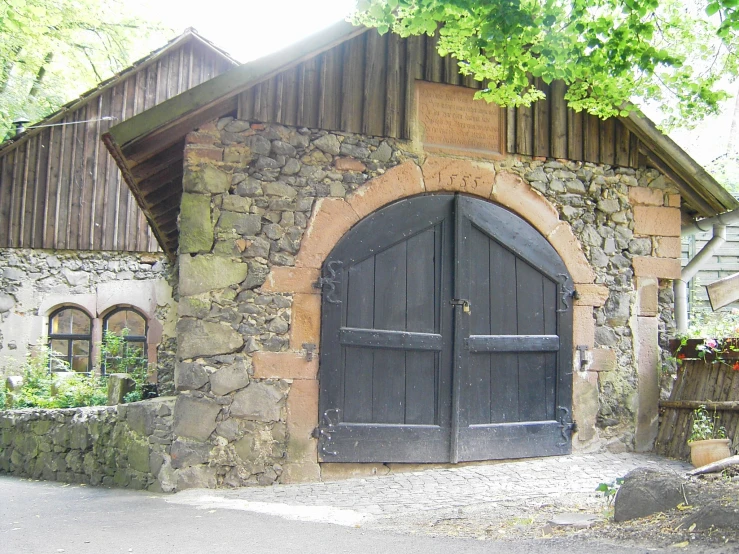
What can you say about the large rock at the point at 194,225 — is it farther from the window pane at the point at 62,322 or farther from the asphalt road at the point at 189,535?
the window pane at the point at 62,322

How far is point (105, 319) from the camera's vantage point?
1362 cm

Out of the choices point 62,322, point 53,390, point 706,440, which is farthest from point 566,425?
point 62,322

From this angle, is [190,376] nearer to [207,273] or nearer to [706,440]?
[207,273]

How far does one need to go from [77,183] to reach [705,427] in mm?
11028

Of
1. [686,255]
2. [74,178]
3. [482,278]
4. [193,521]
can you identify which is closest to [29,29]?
[74,178]

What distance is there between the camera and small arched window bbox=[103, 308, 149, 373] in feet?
42.3

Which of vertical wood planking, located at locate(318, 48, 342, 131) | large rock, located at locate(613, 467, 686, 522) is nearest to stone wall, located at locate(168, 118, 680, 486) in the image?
vertical wood planking, located at locate(318, 48, 342, 131)

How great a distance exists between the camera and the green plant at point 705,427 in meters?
7.20

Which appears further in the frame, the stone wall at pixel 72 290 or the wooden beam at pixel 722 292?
the stone wall at pixel 72 290

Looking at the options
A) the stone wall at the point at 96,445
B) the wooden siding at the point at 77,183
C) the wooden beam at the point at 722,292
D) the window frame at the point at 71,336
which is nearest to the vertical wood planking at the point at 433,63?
the wooden beam at the point at 722,292

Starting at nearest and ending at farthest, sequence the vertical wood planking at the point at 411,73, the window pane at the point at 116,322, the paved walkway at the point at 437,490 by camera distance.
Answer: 1. the paved walkway at the point at 437,490
2. the vertical wood planking at the point at 411,73
3. the window pane at the point at 116,322

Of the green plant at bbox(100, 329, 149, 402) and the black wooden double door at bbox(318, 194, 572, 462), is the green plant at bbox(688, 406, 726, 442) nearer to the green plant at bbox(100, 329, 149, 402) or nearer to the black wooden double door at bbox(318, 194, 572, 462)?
the black wooden double door at bbox(318, 194, 572, 462)

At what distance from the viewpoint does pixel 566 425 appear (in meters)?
7.41

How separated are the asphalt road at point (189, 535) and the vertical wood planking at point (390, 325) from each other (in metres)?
1.74
